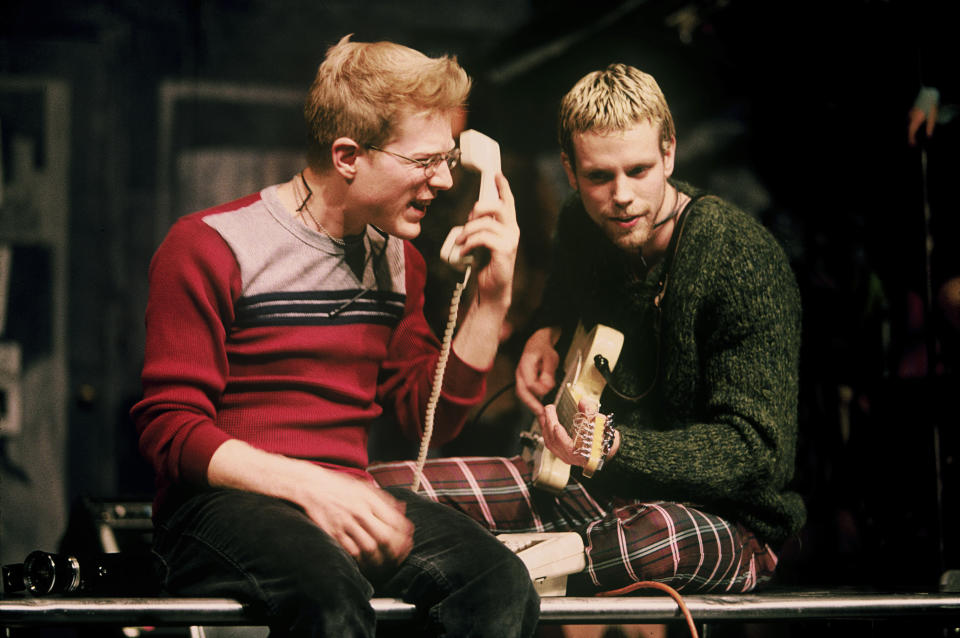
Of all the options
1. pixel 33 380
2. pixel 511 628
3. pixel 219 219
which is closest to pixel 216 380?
pixel 219 219

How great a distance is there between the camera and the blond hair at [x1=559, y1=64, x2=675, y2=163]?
190 centimetres

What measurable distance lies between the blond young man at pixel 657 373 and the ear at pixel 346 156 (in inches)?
19.2

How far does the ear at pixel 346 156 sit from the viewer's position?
1748 mm

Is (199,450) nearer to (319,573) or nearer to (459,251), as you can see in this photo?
(319,573)

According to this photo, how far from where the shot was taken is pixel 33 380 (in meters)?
2.17

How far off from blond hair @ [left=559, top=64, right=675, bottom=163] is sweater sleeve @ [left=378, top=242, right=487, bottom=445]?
1.50 ft

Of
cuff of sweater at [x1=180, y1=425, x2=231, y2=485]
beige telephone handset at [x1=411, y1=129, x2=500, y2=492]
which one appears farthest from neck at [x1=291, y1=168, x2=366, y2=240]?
cuff of sweater at [x1=180, y1=425, x2=231, y2=485]

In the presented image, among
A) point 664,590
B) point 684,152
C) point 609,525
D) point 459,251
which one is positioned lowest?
point 664,590

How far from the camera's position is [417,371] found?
73.5 inches

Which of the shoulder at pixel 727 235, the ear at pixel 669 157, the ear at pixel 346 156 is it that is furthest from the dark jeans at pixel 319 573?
the ear at pixel 669 157

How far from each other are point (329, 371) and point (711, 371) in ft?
2.58

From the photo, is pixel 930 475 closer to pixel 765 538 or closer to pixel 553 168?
pixel 765 538

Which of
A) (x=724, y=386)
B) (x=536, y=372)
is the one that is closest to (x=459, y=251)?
(x=536, y=372)

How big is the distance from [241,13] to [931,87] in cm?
175
